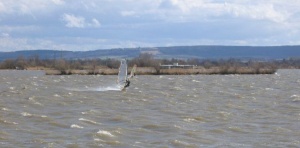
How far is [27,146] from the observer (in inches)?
736

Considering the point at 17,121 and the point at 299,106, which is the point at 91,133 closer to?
the point at 17,121

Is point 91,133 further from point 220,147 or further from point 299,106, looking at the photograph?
point 299,106

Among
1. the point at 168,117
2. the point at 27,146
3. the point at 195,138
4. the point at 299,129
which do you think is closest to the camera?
the point at 27,146

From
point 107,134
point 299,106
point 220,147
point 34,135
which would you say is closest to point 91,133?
point 107,134

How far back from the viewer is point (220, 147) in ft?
62.7

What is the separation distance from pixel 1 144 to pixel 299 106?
2013cm

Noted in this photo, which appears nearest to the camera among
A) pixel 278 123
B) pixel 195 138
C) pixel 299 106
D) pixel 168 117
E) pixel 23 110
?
pixel 195 138

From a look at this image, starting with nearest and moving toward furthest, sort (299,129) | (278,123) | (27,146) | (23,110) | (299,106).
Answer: (27,146), (299,129), (278,123), (23,110), (299,106)

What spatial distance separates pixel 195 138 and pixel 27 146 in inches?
234

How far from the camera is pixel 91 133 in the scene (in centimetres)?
2147

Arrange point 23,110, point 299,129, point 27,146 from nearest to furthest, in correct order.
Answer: point 27,146 < point 299,129 < point 23,110

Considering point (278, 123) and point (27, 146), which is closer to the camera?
point (27, 146)

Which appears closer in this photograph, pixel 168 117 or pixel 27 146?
pixel 27 146

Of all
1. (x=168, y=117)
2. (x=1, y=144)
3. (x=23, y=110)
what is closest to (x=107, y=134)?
(x=1, y=144)
